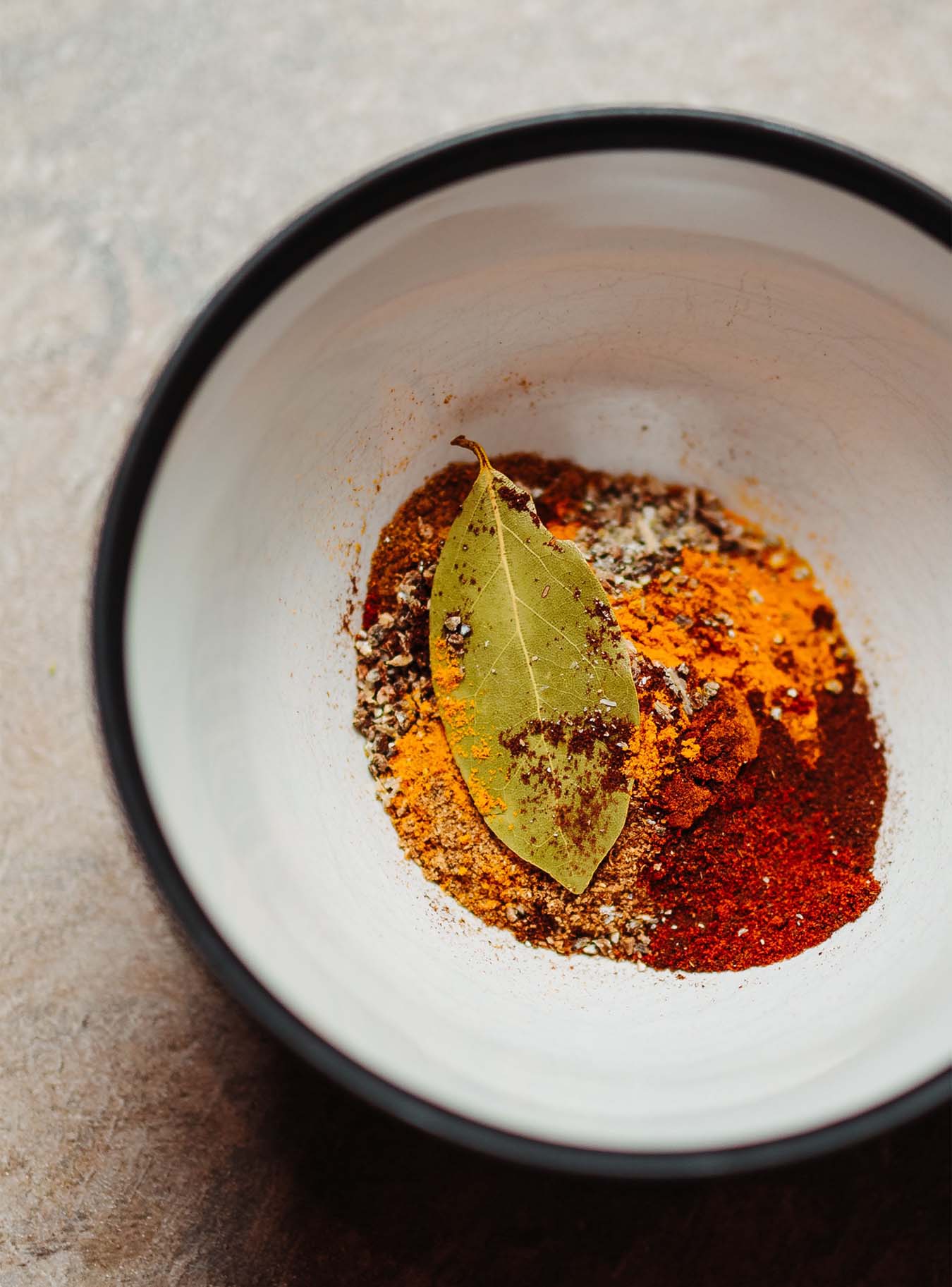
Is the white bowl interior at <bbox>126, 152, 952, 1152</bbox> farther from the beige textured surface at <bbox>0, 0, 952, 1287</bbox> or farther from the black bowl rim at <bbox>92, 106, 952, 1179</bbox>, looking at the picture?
the beige textured surface at <bbox>0, 0, 952, 1287</bbox>

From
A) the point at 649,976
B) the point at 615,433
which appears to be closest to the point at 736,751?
the point at 649,976

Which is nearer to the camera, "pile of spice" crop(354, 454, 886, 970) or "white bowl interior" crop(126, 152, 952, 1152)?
"white bowl interior" crop(126, 152, 952, 1152)

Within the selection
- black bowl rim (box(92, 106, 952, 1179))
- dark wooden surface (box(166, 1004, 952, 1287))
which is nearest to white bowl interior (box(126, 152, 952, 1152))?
black bowl rim (box(92, 106, 952, 1179))

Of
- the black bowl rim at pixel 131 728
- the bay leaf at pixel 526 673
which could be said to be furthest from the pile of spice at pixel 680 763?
the black bowl rim at pixel 131 728

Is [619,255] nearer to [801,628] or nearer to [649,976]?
[801,628]

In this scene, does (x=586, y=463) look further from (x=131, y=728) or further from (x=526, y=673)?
(x=131, y=728)

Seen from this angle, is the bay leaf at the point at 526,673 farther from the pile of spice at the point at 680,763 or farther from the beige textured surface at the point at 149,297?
the beige textured surface at the point at 149,297
